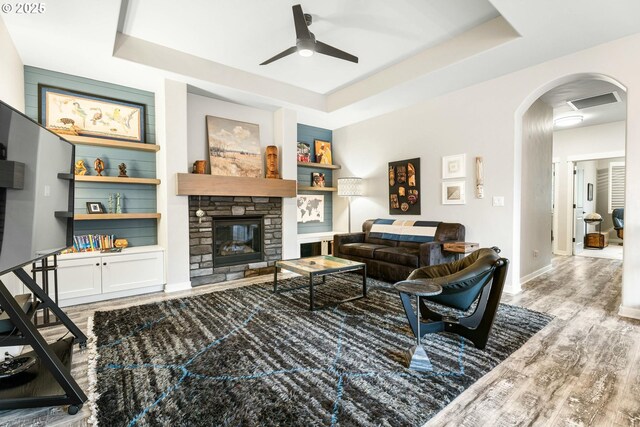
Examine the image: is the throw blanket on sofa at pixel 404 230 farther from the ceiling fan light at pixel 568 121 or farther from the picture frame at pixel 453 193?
the ceiling fan light at pixel 568 121

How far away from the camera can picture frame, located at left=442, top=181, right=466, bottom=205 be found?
14.2 ft

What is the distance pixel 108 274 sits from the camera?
3.55 meters

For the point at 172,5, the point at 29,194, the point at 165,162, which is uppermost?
the point at 172,5

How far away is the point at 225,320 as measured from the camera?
2902 millimetres

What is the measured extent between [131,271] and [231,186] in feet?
5.48

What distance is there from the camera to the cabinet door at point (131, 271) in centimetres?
355

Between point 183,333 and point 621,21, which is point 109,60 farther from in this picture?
point 621,21

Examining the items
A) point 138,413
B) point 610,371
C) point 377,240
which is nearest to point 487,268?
point 610,371

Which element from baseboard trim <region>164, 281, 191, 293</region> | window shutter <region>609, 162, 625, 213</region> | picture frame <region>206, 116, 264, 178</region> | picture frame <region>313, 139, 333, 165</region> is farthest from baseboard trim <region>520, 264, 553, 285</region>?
window shutter <region>609, 162, 625, 213</region>

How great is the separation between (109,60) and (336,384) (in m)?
4.08

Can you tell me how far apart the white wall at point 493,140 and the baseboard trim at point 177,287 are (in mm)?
3408

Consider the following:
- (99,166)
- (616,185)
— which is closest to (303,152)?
(99,166)

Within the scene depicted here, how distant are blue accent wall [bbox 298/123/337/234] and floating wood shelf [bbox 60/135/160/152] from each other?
110 inches

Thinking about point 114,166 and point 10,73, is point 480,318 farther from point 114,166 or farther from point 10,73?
point 10,73
